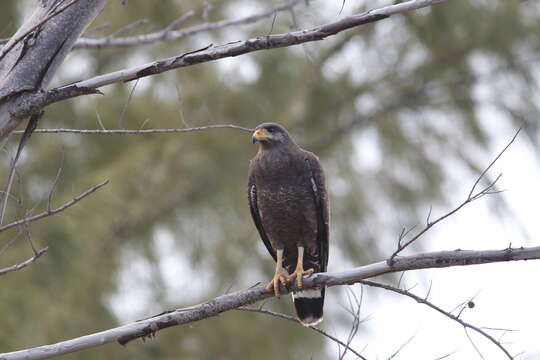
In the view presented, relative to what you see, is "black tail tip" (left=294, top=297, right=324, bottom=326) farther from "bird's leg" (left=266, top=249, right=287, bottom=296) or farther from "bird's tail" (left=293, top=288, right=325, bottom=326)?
"bird's leg" (left=266, top=249, right=287, bottom=296)

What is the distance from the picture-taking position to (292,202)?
4.85m

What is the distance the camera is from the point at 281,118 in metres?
8.81

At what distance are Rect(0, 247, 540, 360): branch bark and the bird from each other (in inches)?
57.2

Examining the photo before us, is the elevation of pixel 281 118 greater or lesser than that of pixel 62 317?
greater

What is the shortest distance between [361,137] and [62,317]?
424 centimetres

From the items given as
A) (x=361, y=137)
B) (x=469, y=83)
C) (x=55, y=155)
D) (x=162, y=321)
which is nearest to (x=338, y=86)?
(x=361, y=137)

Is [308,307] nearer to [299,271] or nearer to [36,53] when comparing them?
[299,271]

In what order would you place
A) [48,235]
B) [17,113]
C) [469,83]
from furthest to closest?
1. [469,83]
2. [48,235]
3. [17,113]

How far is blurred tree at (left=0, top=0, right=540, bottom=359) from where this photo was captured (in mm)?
7812

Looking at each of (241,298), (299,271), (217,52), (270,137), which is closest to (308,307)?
(299,271)

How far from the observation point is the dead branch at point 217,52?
2768 mm

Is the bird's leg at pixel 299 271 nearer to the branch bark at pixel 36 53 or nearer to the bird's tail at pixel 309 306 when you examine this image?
the bird's tail at pixel 309 306

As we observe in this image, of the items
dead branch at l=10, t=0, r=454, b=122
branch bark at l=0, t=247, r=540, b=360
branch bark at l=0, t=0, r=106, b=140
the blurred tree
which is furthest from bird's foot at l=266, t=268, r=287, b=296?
the blurred tree

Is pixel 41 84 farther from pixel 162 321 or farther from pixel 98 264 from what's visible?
pixel 98 264
